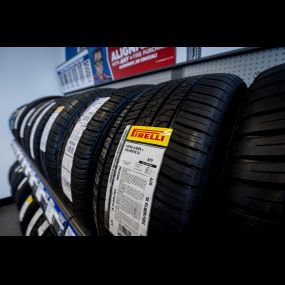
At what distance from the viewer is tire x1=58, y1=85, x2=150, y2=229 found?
1.82 ft

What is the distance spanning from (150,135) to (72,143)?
0.36 meters

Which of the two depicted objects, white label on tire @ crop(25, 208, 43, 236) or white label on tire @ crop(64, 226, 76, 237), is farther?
white label on tire @ crop(25, 208, 43, 236)

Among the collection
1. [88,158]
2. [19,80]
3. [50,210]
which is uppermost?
[19,80]

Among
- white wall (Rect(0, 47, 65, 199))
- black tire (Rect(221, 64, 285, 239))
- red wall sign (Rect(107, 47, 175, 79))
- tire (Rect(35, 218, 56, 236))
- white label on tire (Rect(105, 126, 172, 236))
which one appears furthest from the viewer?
white wall (Rect(0, 47, 65, 199))

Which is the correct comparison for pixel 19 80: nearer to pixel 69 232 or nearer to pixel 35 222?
pixel 35 222

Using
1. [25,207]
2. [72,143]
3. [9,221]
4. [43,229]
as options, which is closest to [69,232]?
[72,143]

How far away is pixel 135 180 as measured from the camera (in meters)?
0.38

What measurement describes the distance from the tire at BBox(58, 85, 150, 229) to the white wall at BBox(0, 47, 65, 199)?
10.6 ft

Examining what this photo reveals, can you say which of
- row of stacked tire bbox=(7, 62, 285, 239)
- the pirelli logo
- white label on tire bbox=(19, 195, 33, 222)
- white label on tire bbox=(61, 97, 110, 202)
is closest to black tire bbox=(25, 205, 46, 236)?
white label on tire bbox=(19, 195, 33, 222)

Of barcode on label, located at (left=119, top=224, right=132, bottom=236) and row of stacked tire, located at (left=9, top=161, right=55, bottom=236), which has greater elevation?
barcode on label, located at (left=119, top=224, right=132, bottom=236)

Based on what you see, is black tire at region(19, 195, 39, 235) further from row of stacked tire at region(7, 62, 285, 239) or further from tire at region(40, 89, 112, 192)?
row of stacked tire at region(7, 62, 285, 239)

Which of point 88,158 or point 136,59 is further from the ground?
point 136,59
